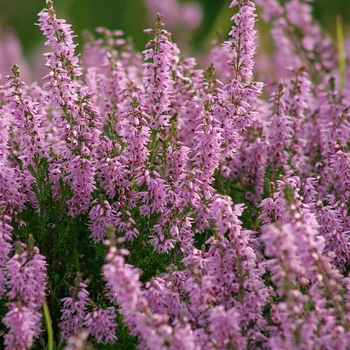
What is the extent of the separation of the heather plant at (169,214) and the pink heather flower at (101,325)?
0.01 meters

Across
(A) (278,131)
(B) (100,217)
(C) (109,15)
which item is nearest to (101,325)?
(B) (100,217)

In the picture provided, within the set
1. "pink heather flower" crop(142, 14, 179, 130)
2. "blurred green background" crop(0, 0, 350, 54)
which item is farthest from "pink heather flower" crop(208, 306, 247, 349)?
"blurred green background" crop(0, 0, 350, 54)

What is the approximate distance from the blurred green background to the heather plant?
754cm

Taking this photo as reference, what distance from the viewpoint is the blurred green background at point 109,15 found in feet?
44.5

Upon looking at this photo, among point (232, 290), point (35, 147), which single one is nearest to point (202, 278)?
point (232, 290)

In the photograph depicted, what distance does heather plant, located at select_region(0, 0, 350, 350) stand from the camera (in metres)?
3.85

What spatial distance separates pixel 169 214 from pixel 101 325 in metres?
1.01

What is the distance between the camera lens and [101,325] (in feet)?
14.2

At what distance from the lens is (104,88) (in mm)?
6164

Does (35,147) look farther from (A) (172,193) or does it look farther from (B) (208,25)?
(B) (208,25)

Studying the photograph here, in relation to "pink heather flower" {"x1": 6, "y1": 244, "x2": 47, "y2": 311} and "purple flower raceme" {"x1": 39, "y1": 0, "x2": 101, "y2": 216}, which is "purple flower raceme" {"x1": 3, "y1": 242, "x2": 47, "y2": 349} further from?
"purple flower raceme" {"x1": 39, "y1": 0, "x2": 101, "y2": 216}

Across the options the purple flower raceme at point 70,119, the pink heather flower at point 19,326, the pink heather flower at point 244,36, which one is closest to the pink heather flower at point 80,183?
the purple flower raceme at point 70,119

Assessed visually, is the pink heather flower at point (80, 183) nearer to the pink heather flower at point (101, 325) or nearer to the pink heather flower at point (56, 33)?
the pink heather flower at point (56, 33)

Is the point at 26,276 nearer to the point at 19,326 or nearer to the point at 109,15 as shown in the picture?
the point at 19,326
